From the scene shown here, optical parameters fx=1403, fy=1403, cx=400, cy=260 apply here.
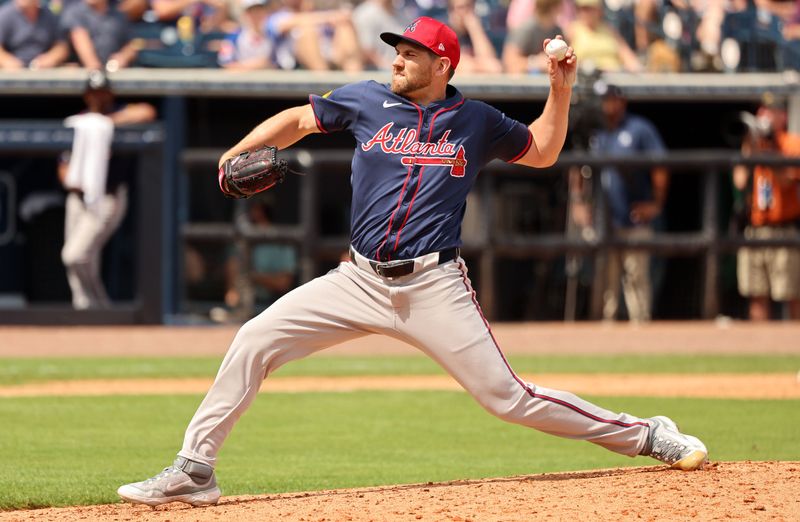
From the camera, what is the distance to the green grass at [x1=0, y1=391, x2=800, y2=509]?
19.6ft

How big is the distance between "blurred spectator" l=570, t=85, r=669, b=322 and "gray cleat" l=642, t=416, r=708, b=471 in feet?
24.7

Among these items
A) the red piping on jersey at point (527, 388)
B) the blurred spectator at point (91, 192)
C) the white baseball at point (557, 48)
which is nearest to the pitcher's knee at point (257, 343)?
the red piping on jersey at point (527, 388)

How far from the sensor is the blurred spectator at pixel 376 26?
13.2 m

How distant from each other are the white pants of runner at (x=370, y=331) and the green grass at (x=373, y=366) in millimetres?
5106

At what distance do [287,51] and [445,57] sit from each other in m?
8.55

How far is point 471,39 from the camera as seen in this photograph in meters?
13.6

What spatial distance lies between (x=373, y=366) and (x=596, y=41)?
4.58 m

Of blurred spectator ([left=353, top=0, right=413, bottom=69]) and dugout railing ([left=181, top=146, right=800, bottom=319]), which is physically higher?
blurred spectator ([left=353, top=0, right=413, bottom=69])

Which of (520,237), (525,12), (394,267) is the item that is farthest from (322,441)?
(525,12)

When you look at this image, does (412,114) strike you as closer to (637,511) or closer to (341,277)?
(341,277)

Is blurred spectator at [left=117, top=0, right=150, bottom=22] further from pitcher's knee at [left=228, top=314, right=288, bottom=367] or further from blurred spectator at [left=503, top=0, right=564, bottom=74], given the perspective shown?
pitcher's knee at [left=228, top=314, right=288, bottom=367]

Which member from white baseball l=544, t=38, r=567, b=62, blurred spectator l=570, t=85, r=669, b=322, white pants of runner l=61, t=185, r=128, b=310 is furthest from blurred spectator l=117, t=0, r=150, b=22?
white baseball l=544, t=38, r=567, b=62

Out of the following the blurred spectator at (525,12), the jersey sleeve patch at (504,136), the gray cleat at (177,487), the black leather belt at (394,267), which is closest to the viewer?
the gray cleat at (177,487)

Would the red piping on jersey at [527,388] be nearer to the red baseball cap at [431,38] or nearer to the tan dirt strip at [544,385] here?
the red baseball cap at [431,38]
